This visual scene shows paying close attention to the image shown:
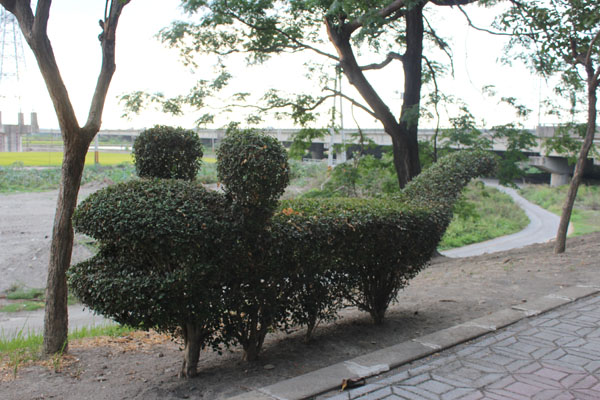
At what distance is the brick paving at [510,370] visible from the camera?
3.83 meters

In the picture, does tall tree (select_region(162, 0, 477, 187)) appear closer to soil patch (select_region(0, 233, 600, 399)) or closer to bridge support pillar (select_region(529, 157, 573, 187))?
soil patch (select_region(0, 233, 600, 399))

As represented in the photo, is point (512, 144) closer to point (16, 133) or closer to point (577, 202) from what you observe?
point (16, 133)

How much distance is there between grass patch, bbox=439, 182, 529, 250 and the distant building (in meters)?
18.5

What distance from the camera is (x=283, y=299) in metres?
4.51

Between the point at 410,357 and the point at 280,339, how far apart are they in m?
1.48

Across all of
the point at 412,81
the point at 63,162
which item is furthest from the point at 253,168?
the point at 412,81

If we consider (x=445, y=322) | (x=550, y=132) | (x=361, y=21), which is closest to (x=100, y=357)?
(x=445, y=322)

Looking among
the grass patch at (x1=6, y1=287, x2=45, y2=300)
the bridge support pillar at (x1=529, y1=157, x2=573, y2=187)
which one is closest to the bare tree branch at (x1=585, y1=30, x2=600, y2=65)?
the grass patch at (x1=6, y1=287, x2=45, y2=300)

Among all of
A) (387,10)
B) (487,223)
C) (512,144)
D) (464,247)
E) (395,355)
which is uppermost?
(387,10)

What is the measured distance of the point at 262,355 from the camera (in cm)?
487

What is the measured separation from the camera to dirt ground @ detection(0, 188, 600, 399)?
13.9 ft

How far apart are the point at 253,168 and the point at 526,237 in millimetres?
24202

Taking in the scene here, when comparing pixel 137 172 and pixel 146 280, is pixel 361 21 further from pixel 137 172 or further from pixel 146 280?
pixel 146 280

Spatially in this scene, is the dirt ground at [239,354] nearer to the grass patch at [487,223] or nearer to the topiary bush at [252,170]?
the topiary bush at [252,170]
